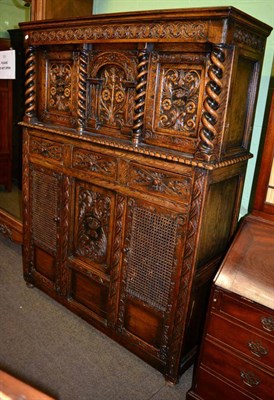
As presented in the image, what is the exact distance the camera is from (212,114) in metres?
1.74

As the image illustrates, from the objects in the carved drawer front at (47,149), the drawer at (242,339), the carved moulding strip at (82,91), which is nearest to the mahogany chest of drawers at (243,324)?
the drawer at (242,339)

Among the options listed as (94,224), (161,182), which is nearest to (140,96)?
(161,182)

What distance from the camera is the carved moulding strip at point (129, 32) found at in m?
1.73

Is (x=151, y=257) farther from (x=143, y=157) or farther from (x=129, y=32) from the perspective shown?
(x=129, y=32)

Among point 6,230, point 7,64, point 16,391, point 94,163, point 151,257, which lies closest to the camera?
point 16,391

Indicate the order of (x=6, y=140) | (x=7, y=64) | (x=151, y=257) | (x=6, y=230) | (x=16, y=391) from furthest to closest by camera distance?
(x=6, y=140), (x=6, y=230), (x=7, y=64), (x=151, y=257), (x=16, y=391)

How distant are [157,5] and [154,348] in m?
2.38

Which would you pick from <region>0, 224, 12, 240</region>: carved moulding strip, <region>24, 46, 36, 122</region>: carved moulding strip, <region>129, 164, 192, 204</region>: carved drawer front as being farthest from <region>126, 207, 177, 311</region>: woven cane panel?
<region>0, 224, 12, 240</region>: carved moulding strip

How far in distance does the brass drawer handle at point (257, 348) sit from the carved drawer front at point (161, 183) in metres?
0.75

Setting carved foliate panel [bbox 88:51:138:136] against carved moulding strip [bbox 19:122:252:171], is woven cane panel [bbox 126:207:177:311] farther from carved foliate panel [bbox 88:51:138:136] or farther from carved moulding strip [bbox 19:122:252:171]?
carved foliate panel [bbox 88:51:138:136]

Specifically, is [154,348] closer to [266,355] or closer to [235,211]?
[266,355]

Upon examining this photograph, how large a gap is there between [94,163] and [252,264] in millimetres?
1119

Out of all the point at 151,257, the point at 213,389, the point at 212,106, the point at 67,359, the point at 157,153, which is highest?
the point at 212,106

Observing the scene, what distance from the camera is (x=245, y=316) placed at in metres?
1.75
